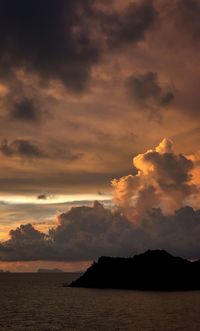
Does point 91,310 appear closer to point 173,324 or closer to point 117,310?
point 117,310

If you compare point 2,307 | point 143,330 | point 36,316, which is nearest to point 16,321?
point 36,316

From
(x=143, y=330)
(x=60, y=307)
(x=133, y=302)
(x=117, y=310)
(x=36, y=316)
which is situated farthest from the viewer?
(x=133, y=302)

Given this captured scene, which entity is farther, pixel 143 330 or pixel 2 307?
pixel 2 307

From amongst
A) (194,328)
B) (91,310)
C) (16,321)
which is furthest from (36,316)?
(194,328)

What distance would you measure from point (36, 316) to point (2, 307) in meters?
30.0

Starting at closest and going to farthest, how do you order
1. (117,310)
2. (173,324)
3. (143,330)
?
(143,330) → (173,324) → (117,310)

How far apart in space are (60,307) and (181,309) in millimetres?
34840

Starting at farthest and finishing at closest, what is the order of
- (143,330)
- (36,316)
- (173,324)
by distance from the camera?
1. (36,316)
2. (173,324)
3. (143,330)

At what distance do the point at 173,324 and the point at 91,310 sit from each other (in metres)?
34.7

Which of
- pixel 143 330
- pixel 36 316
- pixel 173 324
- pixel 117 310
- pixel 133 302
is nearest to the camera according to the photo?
pixel 143 330

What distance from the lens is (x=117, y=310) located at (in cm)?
13062

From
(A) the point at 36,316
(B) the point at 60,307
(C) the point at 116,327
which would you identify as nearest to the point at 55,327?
(C) the point at 116,327

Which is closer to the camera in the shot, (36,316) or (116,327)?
(116,327)

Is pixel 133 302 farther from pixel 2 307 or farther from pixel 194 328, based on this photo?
pixel 194 328
